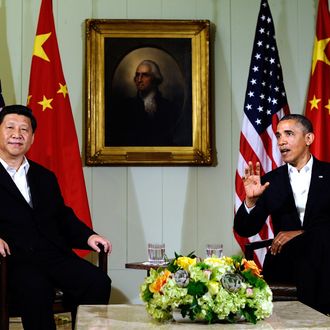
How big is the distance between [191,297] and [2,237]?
5.04ft

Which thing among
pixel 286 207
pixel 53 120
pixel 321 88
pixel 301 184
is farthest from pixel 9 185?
pixel 321 88

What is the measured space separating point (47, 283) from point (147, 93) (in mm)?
2186

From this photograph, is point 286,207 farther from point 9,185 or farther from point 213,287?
point 213,287

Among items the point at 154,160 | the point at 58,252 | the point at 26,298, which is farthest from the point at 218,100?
the point at 26,298

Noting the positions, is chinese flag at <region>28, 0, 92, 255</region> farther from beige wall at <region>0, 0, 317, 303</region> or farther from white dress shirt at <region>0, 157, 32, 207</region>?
white dress shirt at <region>0, 157, 32, 207</region>

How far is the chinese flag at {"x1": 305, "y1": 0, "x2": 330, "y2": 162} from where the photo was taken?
5.26m

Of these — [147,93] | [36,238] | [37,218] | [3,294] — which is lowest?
[3,294]

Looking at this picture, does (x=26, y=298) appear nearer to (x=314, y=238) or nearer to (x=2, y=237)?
(x=2, y=237)

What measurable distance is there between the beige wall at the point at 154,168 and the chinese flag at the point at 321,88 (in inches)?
9.8

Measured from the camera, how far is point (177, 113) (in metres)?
5.48

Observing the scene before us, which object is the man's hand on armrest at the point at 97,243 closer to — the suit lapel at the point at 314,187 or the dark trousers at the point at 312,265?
the dark trousers at the point at 312,265

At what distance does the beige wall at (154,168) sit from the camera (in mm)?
5453

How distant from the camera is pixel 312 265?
13.1ft

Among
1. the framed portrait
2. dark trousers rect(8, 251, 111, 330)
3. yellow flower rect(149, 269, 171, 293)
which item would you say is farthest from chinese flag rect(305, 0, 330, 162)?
yellow flower rect(149, 269, 171, 293)
